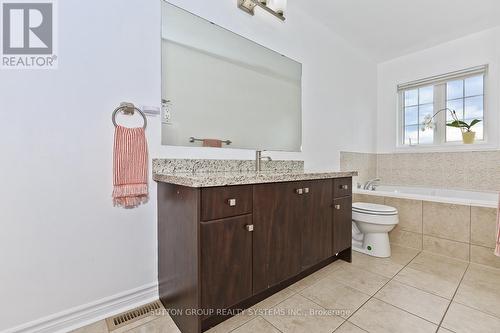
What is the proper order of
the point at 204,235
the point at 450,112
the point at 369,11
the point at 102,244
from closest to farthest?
1. the point at 204,235
2. the point at 102,244
3. the point at 369,11
4. the point at 450,112

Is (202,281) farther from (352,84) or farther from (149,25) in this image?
(352,84)

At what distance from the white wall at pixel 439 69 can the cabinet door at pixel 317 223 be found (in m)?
2.29

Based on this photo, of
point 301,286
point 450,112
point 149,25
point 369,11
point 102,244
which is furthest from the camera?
point 450,112

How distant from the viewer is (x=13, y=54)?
3.53ft

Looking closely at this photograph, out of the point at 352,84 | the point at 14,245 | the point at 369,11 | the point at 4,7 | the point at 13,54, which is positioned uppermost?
the point at 369,11

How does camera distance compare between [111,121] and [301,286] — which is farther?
[301,286]

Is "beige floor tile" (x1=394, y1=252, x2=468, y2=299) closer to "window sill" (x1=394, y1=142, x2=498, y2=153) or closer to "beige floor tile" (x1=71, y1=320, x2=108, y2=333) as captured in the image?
"window sill" (x1=394, y1=142, x2=498, y2=153)

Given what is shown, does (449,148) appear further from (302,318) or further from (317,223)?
(302,318)

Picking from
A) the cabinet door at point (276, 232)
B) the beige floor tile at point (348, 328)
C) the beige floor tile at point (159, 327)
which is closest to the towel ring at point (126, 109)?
the cabinet door at point (276, 232)

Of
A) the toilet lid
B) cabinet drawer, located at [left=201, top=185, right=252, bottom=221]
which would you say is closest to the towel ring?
cabinet drawer, located at [left=201, top=185, right=252, bottom=221]

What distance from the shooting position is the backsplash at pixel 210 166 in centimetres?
145

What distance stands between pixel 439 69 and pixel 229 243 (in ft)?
11.5

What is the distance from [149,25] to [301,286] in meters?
2.01

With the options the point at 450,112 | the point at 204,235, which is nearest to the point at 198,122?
the point at 204,235
